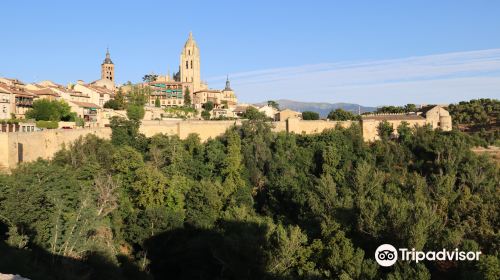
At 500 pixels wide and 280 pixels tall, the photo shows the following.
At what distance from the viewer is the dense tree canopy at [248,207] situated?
17594 millimetres

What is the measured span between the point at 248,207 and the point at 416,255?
39.9 feet

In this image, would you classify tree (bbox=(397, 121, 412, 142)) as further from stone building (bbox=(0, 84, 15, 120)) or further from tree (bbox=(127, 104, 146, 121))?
stone building (bbox=(0, 84, 15, 120))

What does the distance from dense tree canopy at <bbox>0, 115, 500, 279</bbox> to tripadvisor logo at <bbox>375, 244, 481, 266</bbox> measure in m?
0.23

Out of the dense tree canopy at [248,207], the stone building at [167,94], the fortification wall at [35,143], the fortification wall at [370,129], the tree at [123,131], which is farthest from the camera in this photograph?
the stone building at [167,94]

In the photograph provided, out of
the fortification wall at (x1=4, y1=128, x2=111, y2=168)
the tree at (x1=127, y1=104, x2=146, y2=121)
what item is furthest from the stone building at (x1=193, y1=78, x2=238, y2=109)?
the fortification wall at (x1=4, y1=128, x2=111, y2=168)

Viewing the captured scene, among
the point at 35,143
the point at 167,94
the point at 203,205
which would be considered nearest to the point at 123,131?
the point at 35,143

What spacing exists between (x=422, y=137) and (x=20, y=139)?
25691 millimetres

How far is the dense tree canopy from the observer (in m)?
17.6

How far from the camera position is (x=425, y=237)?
18000 mm

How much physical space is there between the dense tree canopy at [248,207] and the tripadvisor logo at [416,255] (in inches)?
9.2

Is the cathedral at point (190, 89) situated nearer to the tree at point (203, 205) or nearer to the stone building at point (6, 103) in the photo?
the stone building at point (6, 103)

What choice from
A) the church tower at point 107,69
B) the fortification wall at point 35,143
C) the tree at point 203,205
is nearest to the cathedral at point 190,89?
the church tower at point 107,69

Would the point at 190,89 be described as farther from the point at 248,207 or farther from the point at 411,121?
the point at 248,207

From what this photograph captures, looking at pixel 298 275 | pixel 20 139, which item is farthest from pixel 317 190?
pixel 20 139
